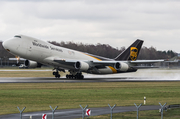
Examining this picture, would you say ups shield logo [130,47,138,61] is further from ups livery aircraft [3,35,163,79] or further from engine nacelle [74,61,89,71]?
engine nacelle [74,61,89,71]

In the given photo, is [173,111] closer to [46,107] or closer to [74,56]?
[46,107]

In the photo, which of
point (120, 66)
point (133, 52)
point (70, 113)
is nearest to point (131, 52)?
point (133, 52)

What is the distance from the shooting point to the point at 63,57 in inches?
2314

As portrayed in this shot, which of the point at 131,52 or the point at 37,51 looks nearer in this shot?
the point at 37,51

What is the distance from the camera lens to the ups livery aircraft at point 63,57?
52.2m

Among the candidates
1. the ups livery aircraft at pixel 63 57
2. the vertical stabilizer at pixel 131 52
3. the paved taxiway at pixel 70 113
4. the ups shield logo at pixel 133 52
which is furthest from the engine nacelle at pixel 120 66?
the paved taxiway at pixel 70 113

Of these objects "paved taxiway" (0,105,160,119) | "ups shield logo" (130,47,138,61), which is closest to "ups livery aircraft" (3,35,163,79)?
"ups shield logo" (130,47,138,61)

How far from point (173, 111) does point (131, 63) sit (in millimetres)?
38757

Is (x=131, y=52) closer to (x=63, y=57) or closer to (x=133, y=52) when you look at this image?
(x=133, y=52)

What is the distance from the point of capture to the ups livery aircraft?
52219 mm

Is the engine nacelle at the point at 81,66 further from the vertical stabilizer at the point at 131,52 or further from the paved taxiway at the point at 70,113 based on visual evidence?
the paved taxiway at the point at 70,113

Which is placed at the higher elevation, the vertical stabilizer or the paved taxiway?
the vertical stabilizer

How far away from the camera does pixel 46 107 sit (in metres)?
23.3

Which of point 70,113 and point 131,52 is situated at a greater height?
point 131,52
